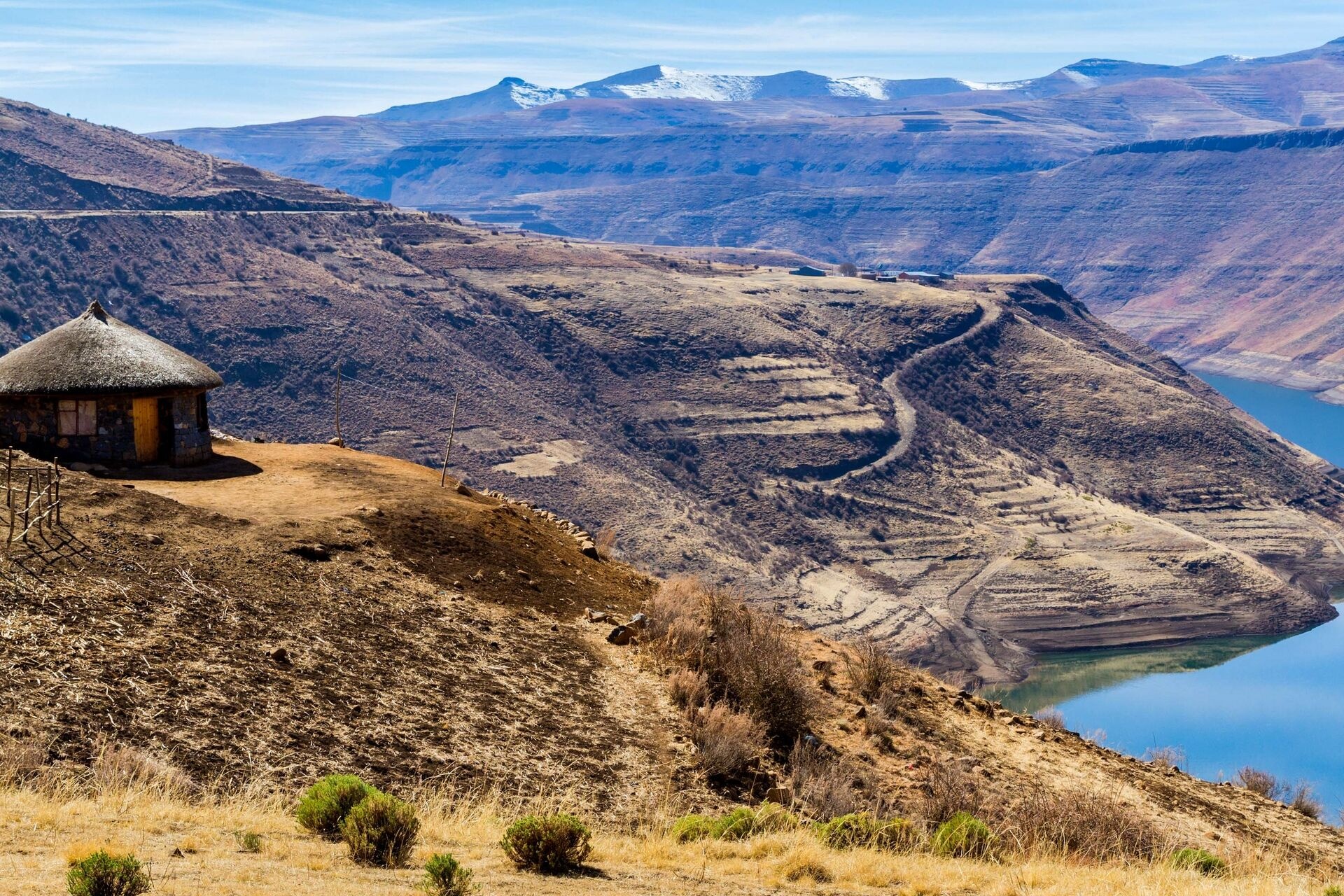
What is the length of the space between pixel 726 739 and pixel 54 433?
13.0 m

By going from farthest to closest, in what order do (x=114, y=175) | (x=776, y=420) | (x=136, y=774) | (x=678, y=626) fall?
(x=114, y=175), (x=776, y=420), (x=678, y=626), (x=136, y=774)

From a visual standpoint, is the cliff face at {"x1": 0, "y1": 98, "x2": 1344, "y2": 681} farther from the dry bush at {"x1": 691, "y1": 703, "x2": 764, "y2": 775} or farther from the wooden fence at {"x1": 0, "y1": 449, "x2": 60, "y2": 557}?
the wooden fence at {"x1": 0, "y1": 449, "x2": 60, "y2": 557}

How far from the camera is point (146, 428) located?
2497 cm

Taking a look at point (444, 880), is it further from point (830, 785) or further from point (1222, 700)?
point (1222, 700)

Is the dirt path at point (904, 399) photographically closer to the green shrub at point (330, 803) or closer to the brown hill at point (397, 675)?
the brown hill at point (397, 675)

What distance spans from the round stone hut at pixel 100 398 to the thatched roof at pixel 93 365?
0.01 metres

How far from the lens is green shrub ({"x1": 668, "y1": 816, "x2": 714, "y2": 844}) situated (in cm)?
1542

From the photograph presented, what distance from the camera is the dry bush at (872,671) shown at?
22516mm

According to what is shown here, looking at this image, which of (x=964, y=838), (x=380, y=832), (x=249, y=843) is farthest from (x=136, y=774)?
(x=964, y=838)

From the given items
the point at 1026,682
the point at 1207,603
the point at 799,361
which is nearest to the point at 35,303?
the point at 799,361

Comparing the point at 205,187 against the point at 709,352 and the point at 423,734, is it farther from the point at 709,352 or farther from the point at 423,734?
the point at 423,734

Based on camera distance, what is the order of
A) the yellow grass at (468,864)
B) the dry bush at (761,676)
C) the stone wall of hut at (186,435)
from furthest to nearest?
the stone wall of hut at (186,435), the dry bush at (761,676), the yellow grass at (468,864)

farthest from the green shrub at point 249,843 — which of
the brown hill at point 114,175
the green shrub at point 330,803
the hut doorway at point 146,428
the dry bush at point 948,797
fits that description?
the brown hill at point 114,175

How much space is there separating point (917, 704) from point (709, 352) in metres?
93.6
